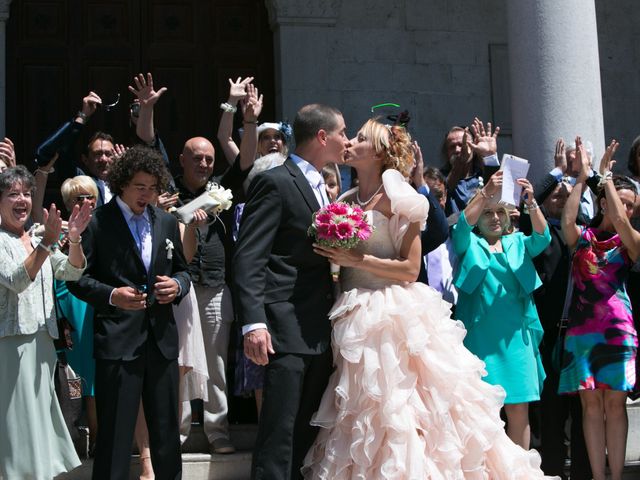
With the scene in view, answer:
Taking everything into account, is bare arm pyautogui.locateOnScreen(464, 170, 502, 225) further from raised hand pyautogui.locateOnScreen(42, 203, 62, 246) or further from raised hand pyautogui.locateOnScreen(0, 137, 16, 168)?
raised hand pyautogui.locateOnScreen(0, 137, 16, 168)

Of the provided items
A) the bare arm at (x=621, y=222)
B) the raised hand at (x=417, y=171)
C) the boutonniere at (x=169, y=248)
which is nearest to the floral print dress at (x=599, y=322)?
the bare arm at (x=621, y=222)

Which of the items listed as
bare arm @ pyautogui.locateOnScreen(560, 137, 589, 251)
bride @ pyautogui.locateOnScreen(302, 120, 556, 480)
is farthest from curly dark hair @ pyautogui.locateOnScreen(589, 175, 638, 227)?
bride @ pyautogui.locateOnScreen(302, 120, 556, 480)

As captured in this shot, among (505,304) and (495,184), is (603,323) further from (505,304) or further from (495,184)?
(495,184)

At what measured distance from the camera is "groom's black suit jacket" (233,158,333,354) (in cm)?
544

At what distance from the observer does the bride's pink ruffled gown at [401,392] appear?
5.44 meters

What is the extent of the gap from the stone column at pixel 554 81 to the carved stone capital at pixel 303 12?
112 inches

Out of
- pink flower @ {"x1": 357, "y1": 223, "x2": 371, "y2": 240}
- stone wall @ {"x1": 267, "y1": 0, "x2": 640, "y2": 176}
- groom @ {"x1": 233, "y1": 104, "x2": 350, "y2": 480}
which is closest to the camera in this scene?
groom @ {"x1": 233, "y1": 104, "x2": 350, "y2": 480}

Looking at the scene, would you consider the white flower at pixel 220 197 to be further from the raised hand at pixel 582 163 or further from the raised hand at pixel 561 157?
the raised hand at pixel 561 157

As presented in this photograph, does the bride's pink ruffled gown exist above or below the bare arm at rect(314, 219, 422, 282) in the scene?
below

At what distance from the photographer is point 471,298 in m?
7.28

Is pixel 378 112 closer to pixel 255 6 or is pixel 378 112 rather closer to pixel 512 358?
pixel 255 6

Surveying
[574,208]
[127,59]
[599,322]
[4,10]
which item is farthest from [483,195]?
[4,10]

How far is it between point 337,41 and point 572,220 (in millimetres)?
4598

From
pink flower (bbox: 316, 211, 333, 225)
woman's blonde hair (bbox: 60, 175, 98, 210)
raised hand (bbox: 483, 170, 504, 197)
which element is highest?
woman's blonde hair (bbox: 60, 175, 98, 210)
